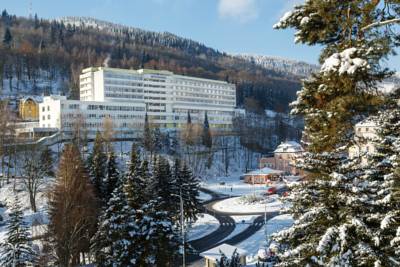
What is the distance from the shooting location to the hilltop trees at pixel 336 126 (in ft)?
26.4

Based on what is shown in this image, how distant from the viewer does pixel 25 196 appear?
5319cm

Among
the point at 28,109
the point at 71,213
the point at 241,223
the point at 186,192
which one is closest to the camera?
the point at 71,213

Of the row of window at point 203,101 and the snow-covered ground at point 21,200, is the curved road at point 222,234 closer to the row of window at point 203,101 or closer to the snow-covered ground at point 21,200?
the snow-covered ground at point 21,200

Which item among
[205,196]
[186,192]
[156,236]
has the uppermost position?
[156,236]

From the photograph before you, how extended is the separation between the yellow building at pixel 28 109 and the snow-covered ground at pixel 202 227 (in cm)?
6465

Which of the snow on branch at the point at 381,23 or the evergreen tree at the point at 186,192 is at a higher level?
the snow on branch at the point at 381,23

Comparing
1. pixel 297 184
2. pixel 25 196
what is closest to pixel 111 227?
pixel 297 184

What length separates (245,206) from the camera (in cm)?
5788

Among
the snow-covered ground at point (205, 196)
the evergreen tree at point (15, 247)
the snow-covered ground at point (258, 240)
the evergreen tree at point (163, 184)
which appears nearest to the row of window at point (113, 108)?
the snow-covered ground at point (205, 196)

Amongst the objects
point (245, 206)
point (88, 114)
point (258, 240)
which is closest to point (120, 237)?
point (258, 240)

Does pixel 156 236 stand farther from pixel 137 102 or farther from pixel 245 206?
pixel 137 102

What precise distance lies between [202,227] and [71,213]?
2264cm

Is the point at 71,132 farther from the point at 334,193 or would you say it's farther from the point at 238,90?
the point at 238,90

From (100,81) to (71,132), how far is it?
2006 centimetres
